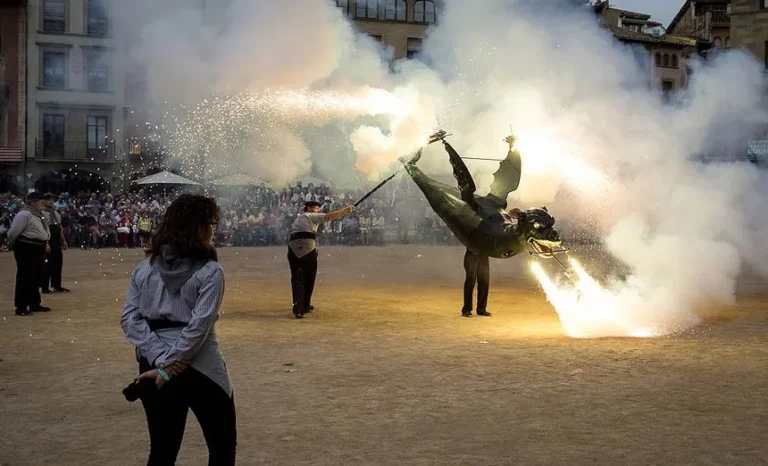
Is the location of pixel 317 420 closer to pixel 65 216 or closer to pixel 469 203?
pixel 469 203

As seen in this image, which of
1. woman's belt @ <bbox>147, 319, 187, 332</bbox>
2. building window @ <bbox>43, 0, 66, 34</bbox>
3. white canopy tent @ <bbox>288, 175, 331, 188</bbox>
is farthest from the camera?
building window @ <bbox>43, 0, 66, 34</bbox>

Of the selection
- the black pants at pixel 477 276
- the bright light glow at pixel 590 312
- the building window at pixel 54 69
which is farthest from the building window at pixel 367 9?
the bright light glow at pixel 590 312

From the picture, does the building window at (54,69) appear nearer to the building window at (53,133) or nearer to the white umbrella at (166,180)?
the building window at (53,133)

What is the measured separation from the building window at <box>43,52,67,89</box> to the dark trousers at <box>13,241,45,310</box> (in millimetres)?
27232

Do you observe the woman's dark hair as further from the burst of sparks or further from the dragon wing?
the burst of sparks

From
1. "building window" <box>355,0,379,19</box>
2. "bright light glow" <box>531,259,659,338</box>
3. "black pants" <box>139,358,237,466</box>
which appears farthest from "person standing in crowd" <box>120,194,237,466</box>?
"building window" <box>355,0,379,19</box>

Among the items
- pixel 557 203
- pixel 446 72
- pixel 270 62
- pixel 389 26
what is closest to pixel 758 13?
pixel 389 26

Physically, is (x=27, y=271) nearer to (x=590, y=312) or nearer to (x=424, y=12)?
(x=590, y=312)

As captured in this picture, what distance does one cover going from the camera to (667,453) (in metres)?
5.80

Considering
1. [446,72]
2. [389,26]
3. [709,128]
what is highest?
[389,26]

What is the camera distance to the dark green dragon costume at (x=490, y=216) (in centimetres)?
1094

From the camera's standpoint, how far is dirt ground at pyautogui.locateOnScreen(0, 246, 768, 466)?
590cm

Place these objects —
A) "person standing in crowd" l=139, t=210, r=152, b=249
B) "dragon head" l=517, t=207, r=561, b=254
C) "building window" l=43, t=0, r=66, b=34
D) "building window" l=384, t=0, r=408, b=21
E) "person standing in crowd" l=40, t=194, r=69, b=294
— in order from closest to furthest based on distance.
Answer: "dragon head" l=517, t=207, r=561, b=254 < "person standing in crowd" l=40, t=194, r=69, b=294 < "person standing in crowd" l=139, t=210, r=152, b=249 < "building window" l=43, t=0, r=66, b=34 < "building window" l=384, t=0, r=408, b=21

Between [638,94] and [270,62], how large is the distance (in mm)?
8093
